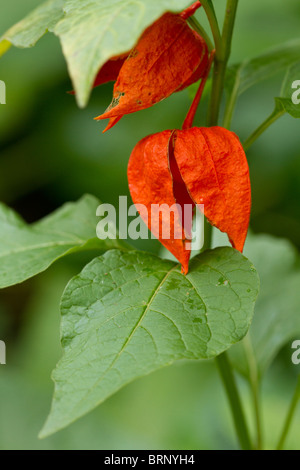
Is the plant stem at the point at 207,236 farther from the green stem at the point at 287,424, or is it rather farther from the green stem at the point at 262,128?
the green stem at the point at 287,424

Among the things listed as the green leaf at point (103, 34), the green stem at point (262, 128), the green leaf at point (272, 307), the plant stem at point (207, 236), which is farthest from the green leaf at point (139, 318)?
the green leaf at point (272, 307)

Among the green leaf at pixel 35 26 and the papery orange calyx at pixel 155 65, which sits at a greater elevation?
the green leaf at pixel 35 26

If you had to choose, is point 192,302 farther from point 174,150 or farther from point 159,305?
point 174,150

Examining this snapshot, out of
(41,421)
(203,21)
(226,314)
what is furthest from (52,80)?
(226,314)

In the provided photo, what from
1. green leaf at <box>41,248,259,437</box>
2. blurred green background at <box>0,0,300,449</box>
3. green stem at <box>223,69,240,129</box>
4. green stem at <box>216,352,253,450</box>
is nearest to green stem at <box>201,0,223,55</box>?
green stem at <box>223,69,240,129</box>

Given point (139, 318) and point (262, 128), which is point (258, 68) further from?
point (139, 318)

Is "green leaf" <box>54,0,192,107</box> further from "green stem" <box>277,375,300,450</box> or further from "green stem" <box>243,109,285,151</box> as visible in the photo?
"green stem" <box>277,375,300,450</box>

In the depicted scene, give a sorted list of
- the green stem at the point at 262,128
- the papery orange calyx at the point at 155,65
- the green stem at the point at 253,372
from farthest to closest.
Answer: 1. the green stem at the point at 253,372
2. the green stem at the point at 262,128
3. the papery orange calyx at the point at 155,65
